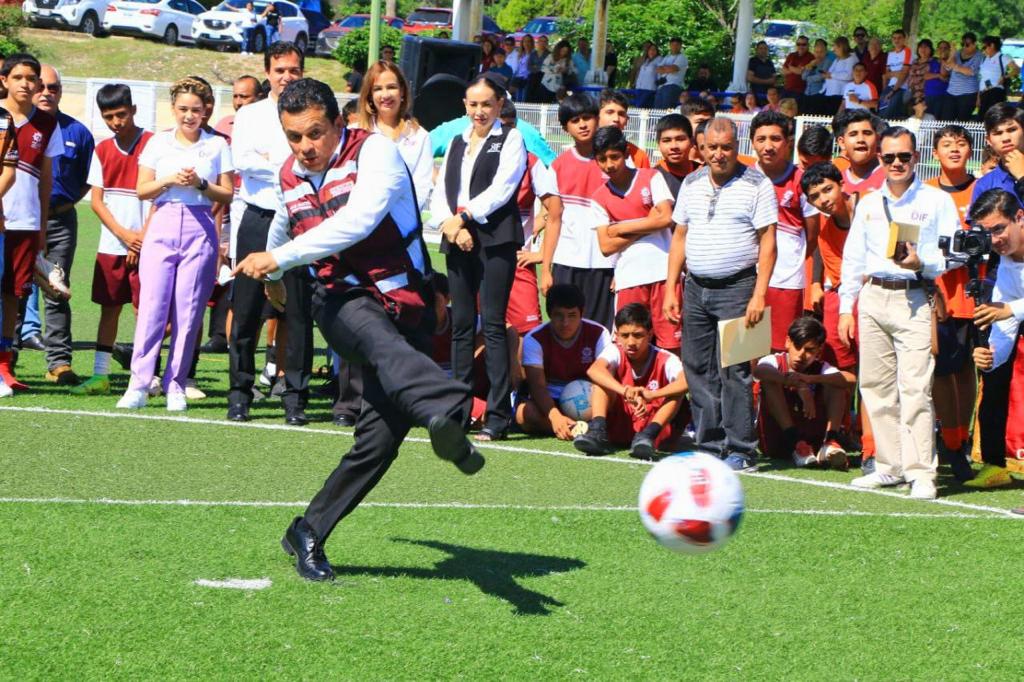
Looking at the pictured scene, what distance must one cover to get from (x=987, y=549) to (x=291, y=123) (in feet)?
12.8

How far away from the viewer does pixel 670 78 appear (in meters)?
30.6

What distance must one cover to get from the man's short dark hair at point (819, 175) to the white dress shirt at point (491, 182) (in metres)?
1.82

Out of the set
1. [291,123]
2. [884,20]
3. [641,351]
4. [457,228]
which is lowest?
[641,351]

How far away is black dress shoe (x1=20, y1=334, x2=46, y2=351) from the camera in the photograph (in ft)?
41.5

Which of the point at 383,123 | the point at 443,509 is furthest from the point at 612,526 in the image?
the point at 383,123

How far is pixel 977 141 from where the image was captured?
811 inches

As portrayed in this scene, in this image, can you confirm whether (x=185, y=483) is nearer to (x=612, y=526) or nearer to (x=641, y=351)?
(x=612, y=526)

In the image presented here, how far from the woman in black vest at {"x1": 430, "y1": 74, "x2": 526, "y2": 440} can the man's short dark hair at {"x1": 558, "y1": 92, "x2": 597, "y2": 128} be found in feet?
2.82

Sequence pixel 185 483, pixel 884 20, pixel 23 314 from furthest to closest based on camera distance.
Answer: pixel 884 20 → pixel 23 314 → pixel 185 483

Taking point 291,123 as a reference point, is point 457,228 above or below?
below

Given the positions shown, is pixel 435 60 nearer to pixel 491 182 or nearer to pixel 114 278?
pixel 114 278

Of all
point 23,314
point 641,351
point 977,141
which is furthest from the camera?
point 977,141

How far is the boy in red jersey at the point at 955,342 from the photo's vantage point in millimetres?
8867

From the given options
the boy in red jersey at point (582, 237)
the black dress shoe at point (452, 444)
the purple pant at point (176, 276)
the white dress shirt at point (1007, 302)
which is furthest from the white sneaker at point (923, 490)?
the purple pant at point (176, 276)
